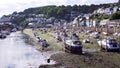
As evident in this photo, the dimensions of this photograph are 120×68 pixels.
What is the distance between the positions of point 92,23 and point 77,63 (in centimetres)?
12095

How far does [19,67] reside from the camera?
49.4 m

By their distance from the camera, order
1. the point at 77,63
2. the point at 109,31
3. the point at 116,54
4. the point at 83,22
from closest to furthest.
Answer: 1. the point at 77,63
2. the point at 116,54
3. the point at 109,31
4. the point at 83,22

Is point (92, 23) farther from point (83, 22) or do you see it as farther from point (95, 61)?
point (95, 61)

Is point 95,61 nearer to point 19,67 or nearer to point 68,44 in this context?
point 19,67

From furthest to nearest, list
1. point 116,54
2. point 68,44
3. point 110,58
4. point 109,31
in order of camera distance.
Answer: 1. point 109,31
2. point 68,44
3. point 116,54
4. point 110,58

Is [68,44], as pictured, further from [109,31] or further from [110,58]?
[109,31]

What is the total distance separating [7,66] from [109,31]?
62352 millimetres

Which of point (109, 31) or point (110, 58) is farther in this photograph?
point (109, 31)

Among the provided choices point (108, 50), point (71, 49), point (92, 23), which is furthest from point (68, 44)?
point (92, 23)

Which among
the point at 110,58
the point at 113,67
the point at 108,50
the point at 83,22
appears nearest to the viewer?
the point at 113,67

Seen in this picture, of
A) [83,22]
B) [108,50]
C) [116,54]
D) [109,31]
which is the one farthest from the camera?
[83,22]

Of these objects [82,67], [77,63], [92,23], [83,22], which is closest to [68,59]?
[77,63]

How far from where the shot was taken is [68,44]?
63.3 metres

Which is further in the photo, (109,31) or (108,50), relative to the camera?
(109,31)
